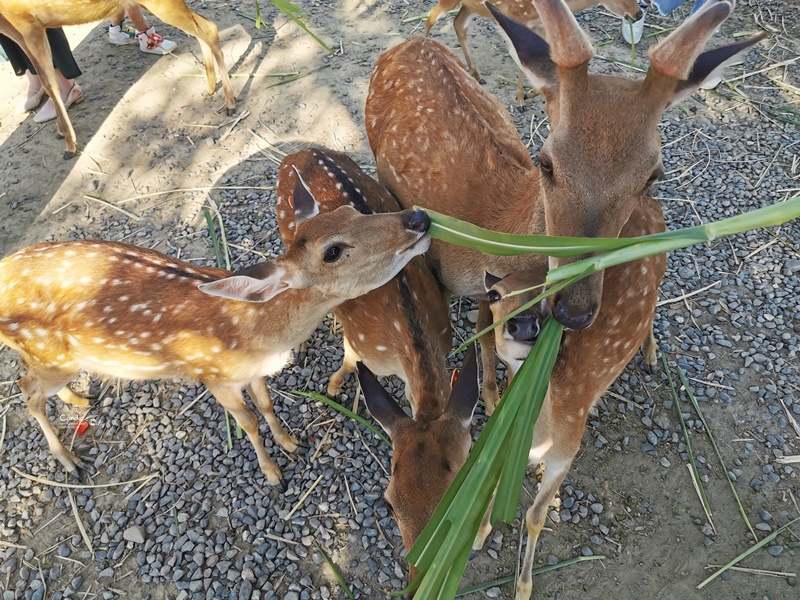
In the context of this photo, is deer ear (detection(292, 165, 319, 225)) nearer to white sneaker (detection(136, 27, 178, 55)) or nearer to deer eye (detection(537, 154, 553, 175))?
deer eye (detection(537, 154, 553, 175))

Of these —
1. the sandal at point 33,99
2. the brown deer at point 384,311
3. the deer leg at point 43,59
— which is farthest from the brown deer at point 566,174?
the sandal at point 33,99

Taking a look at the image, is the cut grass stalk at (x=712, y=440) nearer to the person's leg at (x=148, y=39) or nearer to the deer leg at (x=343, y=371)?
the deer leg at (x=343, y=371)

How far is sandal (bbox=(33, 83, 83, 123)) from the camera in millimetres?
5016

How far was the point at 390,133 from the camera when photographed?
3312mm

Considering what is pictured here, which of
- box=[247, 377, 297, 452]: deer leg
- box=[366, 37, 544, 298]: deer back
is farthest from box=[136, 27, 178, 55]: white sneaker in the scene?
box=[247, 377, 297, 452]: deer leg

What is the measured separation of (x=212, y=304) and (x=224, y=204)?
72.6 inches

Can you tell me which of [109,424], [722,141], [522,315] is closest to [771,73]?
[722,141]

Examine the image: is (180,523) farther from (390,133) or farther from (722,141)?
(722,141)

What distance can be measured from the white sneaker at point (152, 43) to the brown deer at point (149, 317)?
3.41 metres

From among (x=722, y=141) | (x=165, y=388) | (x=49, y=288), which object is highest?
(x=49, y=288)

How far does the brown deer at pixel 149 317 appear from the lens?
2627 millimetres

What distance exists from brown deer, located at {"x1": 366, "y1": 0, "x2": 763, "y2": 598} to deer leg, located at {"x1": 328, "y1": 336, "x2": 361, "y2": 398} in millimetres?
633

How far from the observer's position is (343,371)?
3.23m

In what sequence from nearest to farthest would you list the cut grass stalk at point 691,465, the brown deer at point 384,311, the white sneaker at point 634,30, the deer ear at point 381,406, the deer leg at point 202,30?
the deer ear at point 381,406
the brown deer at point 384,311
the cut grass stalk at point 691,465
the deer leg at point 202,30
the white sneaker at point 634,30
